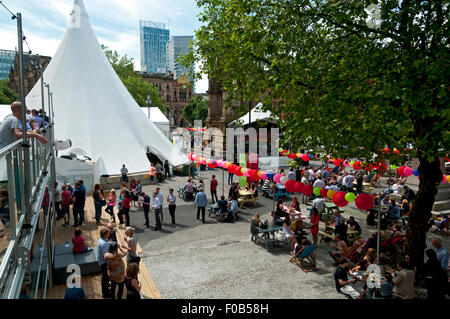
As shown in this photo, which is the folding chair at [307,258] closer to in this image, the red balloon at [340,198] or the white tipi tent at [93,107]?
the red balloon at [340,198]

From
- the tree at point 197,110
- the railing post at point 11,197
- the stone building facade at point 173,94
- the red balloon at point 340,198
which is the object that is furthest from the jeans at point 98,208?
the stone building facade at point 173,94

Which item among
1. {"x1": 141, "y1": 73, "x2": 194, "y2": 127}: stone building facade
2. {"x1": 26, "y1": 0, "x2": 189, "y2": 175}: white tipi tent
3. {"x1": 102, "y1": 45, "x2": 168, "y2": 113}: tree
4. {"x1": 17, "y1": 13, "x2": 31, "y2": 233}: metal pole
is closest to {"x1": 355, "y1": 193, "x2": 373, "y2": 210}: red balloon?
{"x1": 17, "y1": 13, "x2": 31, "y2": 233}: metal pole

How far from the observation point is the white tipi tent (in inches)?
762

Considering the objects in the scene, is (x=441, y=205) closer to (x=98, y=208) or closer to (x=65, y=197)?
(x=98, y=208)

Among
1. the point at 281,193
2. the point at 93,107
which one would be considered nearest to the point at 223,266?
the point at 281,193

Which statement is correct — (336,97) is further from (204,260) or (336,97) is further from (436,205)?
(436,205)

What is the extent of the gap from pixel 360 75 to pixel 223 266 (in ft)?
19.1

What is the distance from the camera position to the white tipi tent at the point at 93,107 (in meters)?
19.3

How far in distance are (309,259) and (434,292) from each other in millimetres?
3044

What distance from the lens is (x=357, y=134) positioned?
6922 millimetres

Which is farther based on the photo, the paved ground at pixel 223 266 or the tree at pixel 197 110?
the tree at pixel 197 110

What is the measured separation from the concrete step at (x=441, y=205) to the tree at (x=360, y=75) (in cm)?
600

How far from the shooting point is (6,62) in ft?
9.84

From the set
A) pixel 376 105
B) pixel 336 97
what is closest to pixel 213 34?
pixel 336 97
